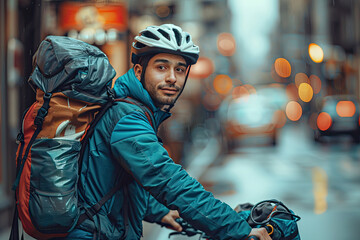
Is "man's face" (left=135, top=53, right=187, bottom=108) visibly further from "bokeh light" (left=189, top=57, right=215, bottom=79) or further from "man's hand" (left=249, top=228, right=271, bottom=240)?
"bokeh light" (left=189, top=57, right=215, bottom=79)

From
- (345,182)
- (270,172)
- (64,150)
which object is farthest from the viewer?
(270,172)

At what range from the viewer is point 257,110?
2005cm

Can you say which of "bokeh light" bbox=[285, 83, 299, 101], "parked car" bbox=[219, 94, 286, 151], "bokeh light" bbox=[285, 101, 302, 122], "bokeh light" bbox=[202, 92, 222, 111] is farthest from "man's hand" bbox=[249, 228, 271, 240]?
"bokeh light" bbox=[285, 83, 299, 101]

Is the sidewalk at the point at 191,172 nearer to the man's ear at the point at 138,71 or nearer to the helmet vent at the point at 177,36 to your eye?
the man's ear at the point at 138,71

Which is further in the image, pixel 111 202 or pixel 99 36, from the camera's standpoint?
pixel 99 36

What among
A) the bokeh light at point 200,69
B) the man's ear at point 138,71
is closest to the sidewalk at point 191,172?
the man's ear at point 138,71

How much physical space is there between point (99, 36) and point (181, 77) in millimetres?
9665

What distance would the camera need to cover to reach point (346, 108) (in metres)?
20.4

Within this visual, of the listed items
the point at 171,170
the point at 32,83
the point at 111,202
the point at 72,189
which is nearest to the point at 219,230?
the point at 171,170

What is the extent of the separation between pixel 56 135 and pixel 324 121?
20197 millimetres

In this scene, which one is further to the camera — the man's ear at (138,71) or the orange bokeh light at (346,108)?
the orange bokeh light at (346,108)

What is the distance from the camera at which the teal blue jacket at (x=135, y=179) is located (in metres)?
2.23

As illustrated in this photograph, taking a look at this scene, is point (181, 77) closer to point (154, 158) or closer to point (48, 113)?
point (154, 158)

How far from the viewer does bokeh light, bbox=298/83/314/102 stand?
224ft
